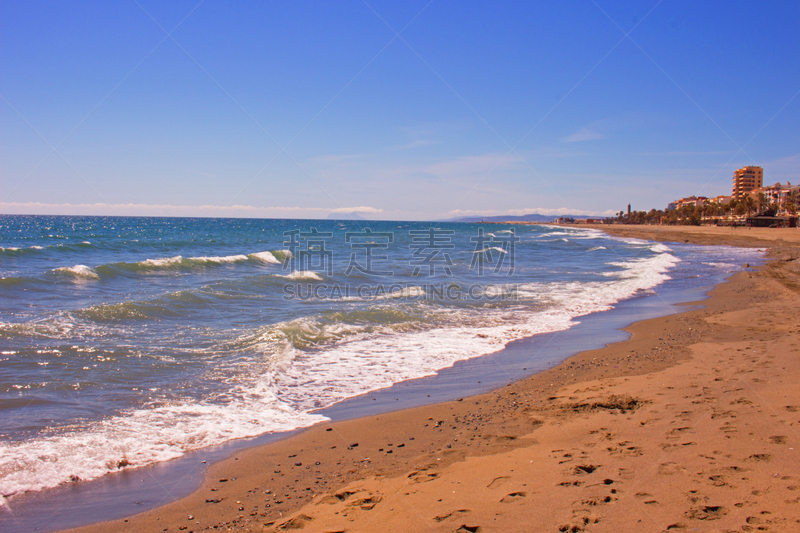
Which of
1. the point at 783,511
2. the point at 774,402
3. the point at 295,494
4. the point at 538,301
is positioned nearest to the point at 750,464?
the point at 783,511

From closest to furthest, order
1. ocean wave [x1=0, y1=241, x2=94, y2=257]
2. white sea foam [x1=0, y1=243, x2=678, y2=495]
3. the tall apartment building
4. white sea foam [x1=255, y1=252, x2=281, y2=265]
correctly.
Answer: white sea foam [x1=0, y1=243, x2=678, y2=495] → ocean wave [x1=0, y1=241, x2=94, y2=257] → white sea foam [x1=255, y1=252, x2=281, y2=265] → the tall apartment building

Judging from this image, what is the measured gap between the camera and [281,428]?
5.39m

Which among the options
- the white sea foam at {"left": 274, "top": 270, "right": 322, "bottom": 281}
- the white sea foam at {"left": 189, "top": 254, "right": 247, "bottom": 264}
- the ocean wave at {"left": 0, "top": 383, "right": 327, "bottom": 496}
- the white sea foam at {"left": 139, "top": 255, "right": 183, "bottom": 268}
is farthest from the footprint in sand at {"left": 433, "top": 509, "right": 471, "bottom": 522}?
the white sea foam at {"left": 189, "top": 254, "right": 247, "bottom": 264}

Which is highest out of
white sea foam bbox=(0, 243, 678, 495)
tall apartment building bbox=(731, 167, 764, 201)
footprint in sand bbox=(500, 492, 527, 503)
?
tall apartment building bbox=(731, 167, 764, 201)

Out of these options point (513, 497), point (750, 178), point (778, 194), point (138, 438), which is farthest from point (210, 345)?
point (750, 178)

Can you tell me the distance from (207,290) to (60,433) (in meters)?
10.3

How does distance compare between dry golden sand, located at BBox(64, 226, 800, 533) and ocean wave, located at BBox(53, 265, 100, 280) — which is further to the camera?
ocean wave, located at BBox(53, 265, 100, 280)

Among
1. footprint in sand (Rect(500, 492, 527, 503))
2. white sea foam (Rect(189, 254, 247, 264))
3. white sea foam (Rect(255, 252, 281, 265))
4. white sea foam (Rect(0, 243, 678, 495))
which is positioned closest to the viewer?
footprint in sand (Rect(500, 492, 527, 503))

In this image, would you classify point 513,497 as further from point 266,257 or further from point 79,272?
point 266,257

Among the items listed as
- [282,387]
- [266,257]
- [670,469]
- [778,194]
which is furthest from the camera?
[778,194]

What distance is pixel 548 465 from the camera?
154 inches

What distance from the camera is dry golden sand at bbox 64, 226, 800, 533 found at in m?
3.08

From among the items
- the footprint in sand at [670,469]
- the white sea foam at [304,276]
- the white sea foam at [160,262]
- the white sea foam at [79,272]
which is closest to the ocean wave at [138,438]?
the footprint in sand at [670,469]

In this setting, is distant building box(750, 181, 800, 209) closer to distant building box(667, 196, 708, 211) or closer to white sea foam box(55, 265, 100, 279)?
distant building box(667, 196, 708, 211)
